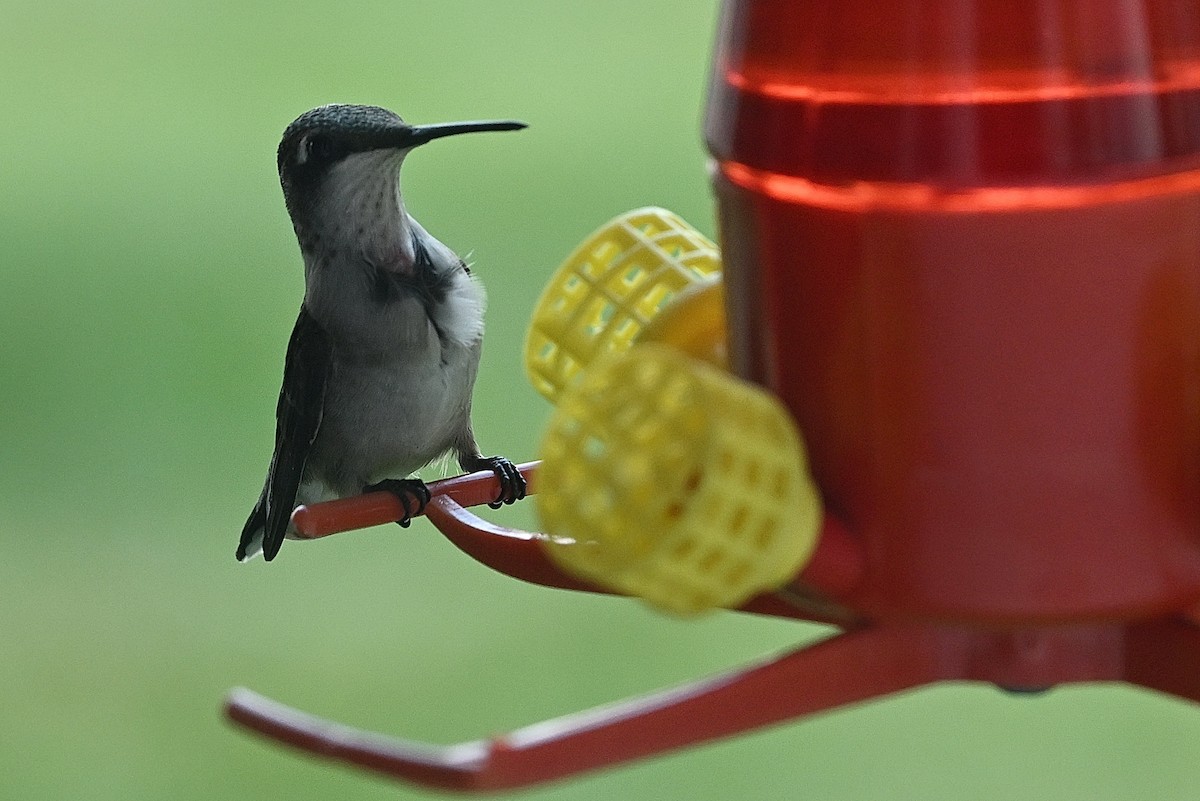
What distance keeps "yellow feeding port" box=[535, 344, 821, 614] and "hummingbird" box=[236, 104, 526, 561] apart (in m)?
0.74

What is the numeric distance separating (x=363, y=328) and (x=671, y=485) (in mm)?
1104

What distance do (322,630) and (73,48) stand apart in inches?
144

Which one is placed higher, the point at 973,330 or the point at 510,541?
the point at 973,330

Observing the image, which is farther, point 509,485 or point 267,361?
point 267,361

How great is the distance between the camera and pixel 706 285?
1.26 metres

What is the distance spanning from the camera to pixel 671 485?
0.86 metres

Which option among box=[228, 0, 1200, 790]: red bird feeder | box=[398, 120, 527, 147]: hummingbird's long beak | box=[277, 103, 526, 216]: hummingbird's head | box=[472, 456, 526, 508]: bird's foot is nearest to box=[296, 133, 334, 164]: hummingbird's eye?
box=[277, 103, 526, 216]: hummingbird's head

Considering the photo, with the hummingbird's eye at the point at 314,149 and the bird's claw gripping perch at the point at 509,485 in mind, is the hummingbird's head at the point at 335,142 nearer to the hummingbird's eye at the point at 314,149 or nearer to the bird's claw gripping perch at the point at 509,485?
the hummingbird's eye at the point at 314,149

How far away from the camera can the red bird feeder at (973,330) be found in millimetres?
941

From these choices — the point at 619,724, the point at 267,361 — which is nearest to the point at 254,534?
the point at 619,724

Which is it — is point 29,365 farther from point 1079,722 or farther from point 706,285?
point 706,285

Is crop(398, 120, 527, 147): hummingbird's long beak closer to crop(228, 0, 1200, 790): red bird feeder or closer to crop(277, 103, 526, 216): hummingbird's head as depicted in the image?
crop(277, 103, 526, 216): hummingbird's head

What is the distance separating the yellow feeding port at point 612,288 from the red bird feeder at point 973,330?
0.26 metres

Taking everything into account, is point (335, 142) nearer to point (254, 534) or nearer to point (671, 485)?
point (254, 534)
